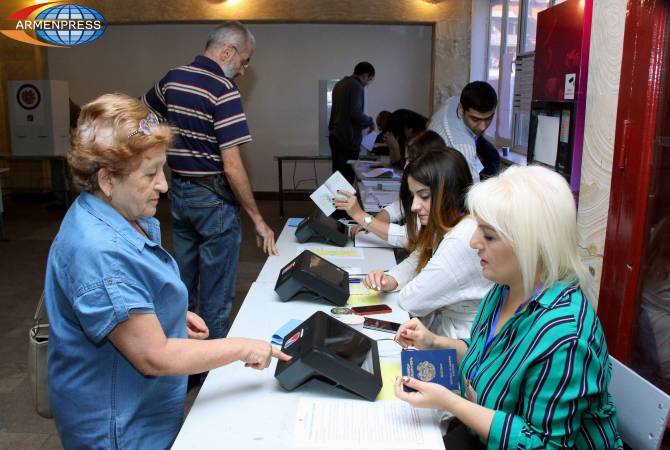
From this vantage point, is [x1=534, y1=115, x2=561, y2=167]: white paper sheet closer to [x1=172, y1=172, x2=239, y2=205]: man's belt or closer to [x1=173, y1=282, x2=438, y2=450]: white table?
[x1=173, y1=282, x2=438, y2=450]: white table

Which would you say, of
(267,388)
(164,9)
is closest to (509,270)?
(267,388)

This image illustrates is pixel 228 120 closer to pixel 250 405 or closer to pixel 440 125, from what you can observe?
pixel 440 125

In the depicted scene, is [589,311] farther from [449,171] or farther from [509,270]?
[449,171]

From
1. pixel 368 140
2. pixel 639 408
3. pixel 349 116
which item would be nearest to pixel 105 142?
pixel 639 408

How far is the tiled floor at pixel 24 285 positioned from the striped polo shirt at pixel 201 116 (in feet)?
4.67

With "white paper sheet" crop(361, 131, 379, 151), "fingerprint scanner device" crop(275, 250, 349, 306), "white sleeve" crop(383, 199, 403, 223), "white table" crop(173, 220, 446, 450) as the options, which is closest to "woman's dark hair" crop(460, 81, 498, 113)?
"white sleeve" crop(383, 199, 403, 223)

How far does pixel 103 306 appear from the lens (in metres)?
1.30

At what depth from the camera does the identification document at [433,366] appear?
1497 mm

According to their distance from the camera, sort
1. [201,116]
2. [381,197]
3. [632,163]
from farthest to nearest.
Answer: [381,197], [201,116], [632,163]

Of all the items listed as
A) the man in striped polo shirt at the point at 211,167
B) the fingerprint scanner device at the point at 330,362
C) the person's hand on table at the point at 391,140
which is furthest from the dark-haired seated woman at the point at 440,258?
the person's hand on table at the point at 391,140

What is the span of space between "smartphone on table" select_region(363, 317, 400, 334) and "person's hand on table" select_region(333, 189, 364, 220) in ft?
3.89

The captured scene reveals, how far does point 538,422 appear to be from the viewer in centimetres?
129

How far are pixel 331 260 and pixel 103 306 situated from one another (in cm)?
163

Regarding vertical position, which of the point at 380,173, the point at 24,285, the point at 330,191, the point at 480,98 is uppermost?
the point at 480,98
